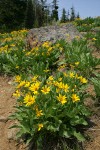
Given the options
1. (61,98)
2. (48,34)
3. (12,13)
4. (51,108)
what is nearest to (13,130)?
(51,108)

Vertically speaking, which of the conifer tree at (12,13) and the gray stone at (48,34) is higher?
the conifer tree at (12,13)

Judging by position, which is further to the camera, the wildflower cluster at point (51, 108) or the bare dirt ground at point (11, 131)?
the bare dirt ground at point (11, 131)

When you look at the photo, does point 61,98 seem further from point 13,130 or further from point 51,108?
point 13,130

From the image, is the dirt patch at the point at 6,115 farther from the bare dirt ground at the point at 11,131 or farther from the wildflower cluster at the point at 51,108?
the wildflower cluster at the point at 51,108

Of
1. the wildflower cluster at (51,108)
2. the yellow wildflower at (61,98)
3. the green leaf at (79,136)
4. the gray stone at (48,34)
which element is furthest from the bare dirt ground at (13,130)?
the gray stone at (48,34)

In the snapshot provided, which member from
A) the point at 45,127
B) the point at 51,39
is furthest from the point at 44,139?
the point at 51,39

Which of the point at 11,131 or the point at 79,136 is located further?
the point at 11,131

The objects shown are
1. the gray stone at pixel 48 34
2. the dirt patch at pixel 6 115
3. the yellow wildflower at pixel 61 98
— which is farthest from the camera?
the gray stone at pixel 48 34

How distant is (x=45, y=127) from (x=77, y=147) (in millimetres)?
549

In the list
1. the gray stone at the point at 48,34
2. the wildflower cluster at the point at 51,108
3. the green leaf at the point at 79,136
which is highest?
the gray stone at the point at 48,34

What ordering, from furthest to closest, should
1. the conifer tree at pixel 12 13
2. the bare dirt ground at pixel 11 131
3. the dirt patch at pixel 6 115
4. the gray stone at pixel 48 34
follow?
the conifer tree at pixel 12 13, the gray stone at pixel 48 34, the dirt patch at pixel 6 115, the bare dirt ground at pixel 11 131

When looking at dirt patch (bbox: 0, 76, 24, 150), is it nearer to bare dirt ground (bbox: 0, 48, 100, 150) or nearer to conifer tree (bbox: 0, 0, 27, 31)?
bare dirt ground (bbox: 0, 48, 100, 150)

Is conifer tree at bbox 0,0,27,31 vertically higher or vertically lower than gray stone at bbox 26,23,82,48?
higher

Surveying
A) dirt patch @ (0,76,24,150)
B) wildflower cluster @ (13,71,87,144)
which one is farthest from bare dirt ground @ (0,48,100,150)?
wildflower cluster @ (13,71,87,144)
